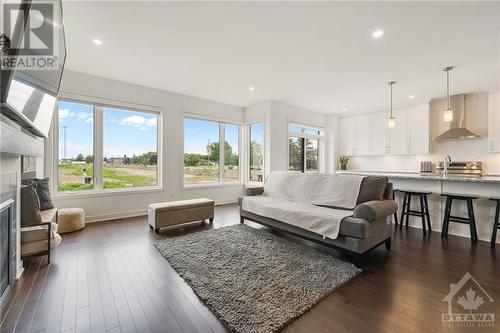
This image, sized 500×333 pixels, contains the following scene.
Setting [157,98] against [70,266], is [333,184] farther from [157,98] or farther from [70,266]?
[157,98]

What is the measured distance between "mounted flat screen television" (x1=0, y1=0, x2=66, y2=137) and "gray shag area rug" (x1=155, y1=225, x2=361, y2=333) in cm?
190

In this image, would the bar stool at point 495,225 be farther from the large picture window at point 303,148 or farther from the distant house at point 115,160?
the distant house at point 115,160

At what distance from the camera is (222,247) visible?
2826mm

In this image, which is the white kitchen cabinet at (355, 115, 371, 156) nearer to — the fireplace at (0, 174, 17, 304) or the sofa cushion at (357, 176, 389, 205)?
the sofa cushion at (357, 176, 389, 205)

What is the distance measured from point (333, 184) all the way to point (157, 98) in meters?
4.01

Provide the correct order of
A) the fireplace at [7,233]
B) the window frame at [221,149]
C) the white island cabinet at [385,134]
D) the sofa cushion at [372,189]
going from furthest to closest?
1. the white island cabinet at [385,134]
2. the window frame at [221,149]
3. the sofa cushion at [372,189]
4. the fireplace at [7,233]

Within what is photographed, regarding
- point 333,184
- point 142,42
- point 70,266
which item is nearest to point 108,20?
Result: point 142,42

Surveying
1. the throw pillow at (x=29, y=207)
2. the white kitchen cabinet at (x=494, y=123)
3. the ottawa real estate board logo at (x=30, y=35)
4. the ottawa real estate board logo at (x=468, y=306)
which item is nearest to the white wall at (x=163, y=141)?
the throw pillow at (x=29, y=207)

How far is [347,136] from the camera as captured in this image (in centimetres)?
707

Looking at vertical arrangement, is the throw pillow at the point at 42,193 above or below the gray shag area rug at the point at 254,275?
above

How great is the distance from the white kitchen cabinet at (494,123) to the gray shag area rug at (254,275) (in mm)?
5050

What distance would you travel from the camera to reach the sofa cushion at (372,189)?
2.86 metres

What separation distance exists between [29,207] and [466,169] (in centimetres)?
789

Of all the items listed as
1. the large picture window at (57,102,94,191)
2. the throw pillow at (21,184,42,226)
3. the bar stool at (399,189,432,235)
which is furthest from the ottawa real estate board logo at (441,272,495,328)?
the large picture window at (57,102,94,191)
